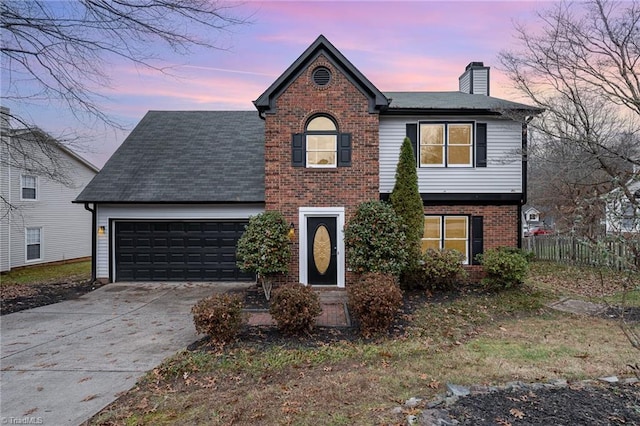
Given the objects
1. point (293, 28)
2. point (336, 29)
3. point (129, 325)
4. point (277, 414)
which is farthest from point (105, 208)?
point (277, 414)

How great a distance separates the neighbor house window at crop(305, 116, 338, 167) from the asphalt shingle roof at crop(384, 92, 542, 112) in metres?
1.95

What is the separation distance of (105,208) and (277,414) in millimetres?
11177

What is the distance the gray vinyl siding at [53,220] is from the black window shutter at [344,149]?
1200 cm

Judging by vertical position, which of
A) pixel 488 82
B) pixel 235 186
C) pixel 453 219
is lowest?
A: pixel 453 219

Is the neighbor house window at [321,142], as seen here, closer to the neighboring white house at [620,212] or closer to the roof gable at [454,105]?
the roof gable at [454,105]

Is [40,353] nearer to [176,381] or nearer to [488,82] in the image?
[176,381]

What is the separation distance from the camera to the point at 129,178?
1308cm

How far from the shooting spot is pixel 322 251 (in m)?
10.8

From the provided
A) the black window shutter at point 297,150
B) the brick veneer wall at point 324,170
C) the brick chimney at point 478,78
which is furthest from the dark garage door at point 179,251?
the brick chimney at point 478,78

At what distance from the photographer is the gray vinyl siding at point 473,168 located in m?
11.5

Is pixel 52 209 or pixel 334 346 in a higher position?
pixel 52 209

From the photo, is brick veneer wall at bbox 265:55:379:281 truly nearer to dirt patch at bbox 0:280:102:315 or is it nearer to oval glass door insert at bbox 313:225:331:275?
oval glass door insert at bbox 313:225:331:275

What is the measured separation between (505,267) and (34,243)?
794 inches

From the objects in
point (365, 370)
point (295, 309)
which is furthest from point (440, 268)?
point (365, 370)
